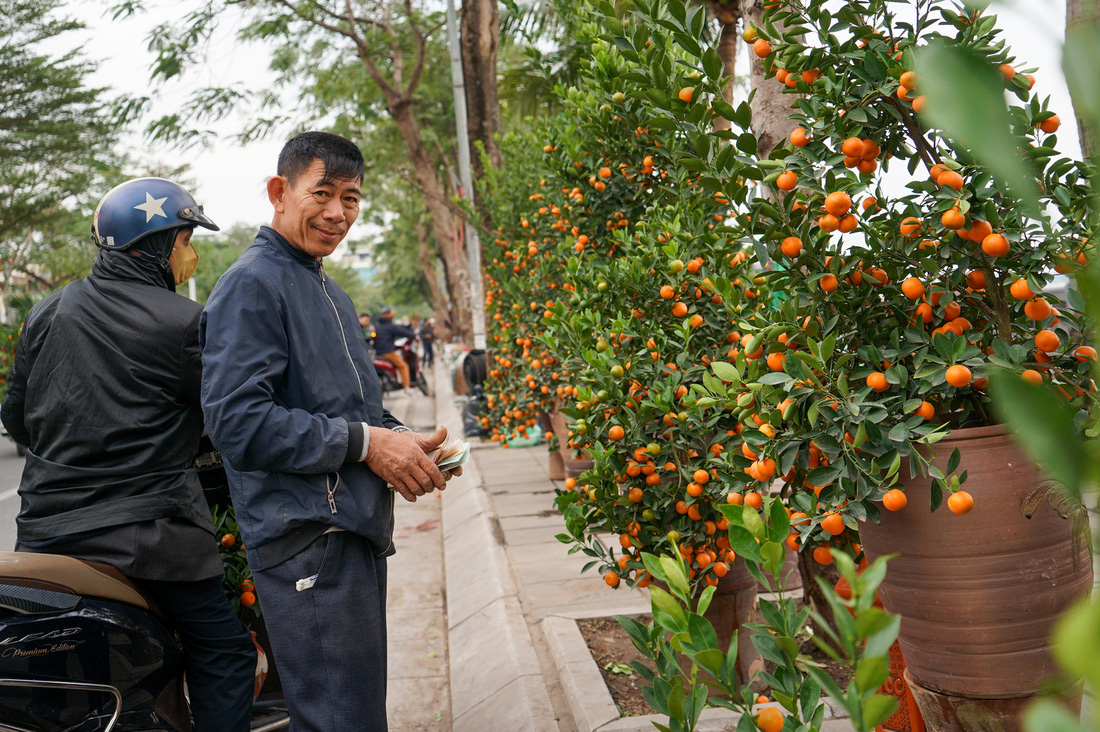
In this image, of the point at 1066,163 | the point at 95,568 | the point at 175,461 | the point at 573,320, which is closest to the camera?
the point at 1066,163

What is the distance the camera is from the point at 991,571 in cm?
189

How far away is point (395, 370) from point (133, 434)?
16.1 m

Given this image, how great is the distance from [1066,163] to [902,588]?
39.3 inches

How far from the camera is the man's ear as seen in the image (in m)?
2.32

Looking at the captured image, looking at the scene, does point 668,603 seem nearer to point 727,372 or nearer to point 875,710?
point 875,710

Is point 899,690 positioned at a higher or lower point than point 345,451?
lower

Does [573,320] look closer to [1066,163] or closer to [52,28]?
[1066,163]

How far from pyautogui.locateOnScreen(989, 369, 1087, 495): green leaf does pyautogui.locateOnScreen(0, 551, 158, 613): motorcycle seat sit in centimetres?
232

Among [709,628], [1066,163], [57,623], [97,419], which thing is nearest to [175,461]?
[97,419]

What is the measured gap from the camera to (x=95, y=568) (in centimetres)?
232

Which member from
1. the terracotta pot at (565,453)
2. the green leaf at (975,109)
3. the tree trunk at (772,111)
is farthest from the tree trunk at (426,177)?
the green leaf at (975,109)

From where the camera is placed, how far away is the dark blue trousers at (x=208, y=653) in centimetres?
253

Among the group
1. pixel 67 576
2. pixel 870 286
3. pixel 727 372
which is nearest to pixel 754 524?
pixel 727 372

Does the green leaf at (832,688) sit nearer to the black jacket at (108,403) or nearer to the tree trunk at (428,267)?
the black jacket at (108,403)
